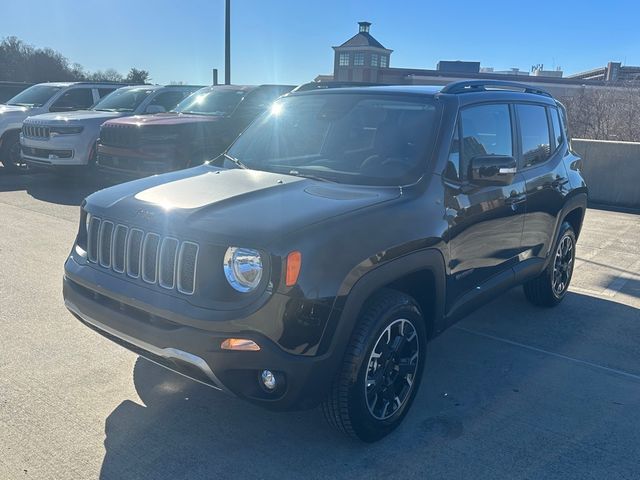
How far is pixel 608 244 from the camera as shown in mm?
7992

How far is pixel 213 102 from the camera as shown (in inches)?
425

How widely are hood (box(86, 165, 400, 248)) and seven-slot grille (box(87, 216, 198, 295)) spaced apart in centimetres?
5

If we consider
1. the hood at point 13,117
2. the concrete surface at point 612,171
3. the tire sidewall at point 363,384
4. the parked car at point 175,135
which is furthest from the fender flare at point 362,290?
the hood at point 13,117

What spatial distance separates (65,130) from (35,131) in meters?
0.63

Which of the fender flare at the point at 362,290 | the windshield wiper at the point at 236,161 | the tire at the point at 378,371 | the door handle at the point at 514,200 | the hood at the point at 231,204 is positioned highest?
the windshield wiper at the point at 236,161

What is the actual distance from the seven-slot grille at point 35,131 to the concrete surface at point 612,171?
978 cm

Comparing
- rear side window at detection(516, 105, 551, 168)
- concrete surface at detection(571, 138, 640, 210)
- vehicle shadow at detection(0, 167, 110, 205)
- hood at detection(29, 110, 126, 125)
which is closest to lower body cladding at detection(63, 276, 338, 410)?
rear side window at detection(516, 105, 551, 168)

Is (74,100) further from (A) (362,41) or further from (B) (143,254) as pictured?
(A) (362,41)

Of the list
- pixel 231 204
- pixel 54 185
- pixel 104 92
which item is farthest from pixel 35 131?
pixel 231 204

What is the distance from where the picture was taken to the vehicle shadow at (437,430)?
9.82 ft

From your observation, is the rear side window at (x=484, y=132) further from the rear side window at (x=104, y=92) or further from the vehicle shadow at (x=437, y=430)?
the rear side window at (x=104, y=92)

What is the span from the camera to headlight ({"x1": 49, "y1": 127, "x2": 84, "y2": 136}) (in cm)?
1072

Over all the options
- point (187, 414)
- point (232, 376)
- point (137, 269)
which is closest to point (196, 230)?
point (137, 269)

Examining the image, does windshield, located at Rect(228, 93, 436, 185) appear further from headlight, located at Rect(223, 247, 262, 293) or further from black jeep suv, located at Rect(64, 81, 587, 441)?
headlight, located at Rect(223, 247, 262, 293)
